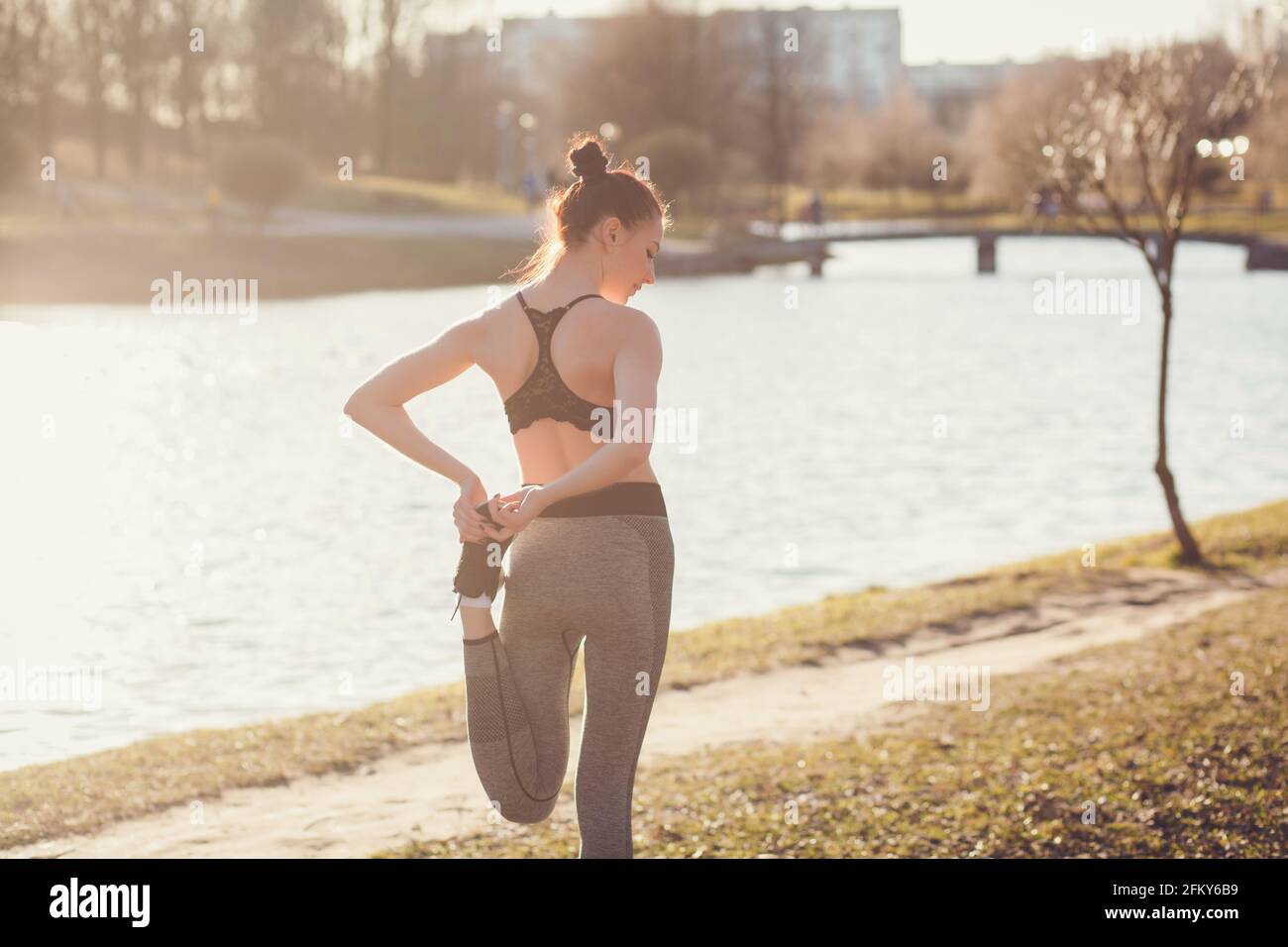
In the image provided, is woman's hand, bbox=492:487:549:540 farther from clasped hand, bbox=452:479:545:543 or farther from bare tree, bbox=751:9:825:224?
bare tree, bbox=751:9:825:224

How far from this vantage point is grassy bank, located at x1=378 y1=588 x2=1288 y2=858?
7.58 m

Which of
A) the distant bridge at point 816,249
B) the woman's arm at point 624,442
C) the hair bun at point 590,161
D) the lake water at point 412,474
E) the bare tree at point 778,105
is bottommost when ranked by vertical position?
the lake water at point 412,474

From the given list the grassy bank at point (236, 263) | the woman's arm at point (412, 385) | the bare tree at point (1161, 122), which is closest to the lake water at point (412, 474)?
the grassy bank at point (236, 263)

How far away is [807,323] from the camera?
190ft

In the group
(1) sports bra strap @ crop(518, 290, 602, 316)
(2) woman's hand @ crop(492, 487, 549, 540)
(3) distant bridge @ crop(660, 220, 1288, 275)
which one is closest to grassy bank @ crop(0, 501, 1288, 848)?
(2) woman's hand @ crop(492, 487, 549, 540)

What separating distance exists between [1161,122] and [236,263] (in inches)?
1678

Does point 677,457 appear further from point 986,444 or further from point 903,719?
point 903,719

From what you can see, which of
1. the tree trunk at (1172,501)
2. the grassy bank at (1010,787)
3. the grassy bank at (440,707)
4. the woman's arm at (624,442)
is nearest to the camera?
the woman's arm at (624,442)

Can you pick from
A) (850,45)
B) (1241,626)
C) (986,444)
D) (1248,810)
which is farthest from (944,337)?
(850,45)

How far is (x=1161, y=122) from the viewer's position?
1645cm

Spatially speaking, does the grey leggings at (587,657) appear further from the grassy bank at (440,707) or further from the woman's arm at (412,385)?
the grassy bank at (440,707)

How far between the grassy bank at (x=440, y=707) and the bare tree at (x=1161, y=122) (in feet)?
4.37

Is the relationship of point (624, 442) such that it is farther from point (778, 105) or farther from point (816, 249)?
point (778, 105)

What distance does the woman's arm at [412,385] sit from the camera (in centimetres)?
412
